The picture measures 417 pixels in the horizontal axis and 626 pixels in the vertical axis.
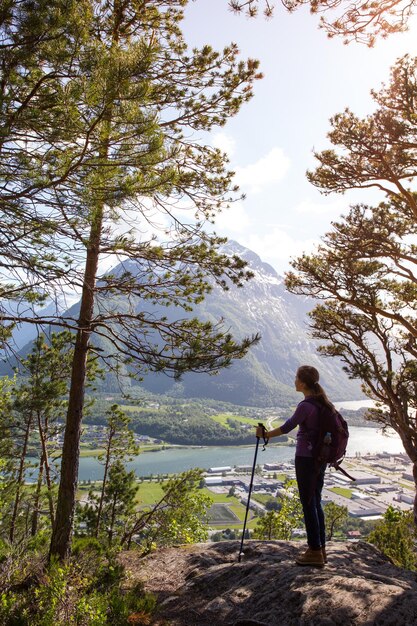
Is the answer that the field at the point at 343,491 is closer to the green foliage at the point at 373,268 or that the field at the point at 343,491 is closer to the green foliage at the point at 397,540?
the green foliage at the point at 397,540

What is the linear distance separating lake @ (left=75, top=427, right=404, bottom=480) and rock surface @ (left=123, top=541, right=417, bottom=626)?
187ft

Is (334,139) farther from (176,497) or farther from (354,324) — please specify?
(176,497)

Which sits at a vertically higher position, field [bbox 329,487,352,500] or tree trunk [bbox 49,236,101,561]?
tree trunk [bbox 49,236,101,561]

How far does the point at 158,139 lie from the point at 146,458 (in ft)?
244

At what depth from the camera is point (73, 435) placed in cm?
557

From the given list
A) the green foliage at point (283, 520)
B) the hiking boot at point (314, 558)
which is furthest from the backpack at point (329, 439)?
the green foliage at point (283, 520)

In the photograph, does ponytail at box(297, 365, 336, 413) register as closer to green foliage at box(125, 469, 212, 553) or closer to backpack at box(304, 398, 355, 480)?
backpack at box(304, 398, 355, 480)

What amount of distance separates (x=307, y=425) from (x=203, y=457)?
79.9 metres

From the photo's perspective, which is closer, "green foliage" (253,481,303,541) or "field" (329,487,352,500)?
"green foliage" (253,481,303,541)

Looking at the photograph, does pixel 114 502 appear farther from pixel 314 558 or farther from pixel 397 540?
pixel 314 558

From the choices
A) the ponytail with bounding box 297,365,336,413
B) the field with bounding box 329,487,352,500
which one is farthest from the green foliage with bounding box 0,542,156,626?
the field with bounding box 329,487,352,500

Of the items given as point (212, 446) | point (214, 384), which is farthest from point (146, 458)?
point (214, 384)

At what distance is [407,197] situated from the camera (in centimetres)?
735

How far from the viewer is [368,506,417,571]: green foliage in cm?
1268
